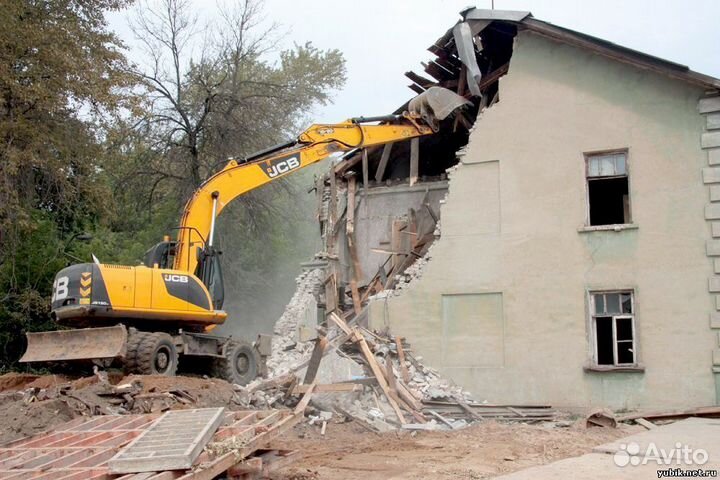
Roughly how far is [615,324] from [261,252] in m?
19.4

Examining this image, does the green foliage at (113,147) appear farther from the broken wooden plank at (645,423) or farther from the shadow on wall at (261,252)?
the broken wooden plank at (645,423)

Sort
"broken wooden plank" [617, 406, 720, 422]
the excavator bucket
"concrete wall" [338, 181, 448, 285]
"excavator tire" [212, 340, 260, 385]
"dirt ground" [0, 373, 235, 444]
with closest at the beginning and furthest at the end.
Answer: "dirt ground" [0, 373, 235, 444] < "broken wooden plank" [617, 406, 720, 422] < "excavator tire" [212, 340, 260, 385] < the excavator bucket < "concrete wall" [338, 181, 448, 285]

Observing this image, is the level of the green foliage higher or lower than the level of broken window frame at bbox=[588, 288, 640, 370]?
higher

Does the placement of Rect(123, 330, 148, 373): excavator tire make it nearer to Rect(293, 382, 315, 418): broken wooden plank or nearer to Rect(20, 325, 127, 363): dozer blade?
Rect(20, 325, 127, 363): dozer blade

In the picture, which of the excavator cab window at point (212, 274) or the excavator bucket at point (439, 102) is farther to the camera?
the excavator bucket at point (439, 102)

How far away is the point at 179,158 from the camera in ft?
86.9

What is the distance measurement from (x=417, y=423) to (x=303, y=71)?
24479 millimetres

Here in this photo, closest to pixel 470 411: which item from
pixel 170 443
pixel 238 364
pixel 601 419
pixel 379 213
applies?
pixel 601 419

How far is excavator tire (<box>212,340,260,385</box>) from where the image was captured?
1432cm

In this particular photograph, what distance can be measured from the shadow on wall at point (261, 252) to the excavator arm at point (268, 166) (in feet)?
33.0

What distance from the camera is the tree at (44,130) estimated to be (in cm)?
1778

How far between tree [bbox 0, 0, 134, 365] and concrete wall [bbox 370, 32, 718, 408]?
8695mm

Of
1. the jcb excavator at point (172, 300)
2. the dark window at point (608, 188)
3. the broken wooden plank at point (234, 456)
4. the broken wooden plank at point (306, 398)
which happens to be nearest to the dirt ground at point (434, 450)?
the broken wooden plank at point (306, 398)

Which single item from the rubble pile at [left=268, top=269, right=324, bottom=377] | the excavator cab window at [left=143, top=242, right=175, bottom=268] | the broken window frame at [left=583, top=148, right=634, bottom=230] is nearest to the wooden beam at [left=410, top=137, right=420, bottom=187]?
the rubble pile at [left=268, top=269, right=324, bottom=377]
